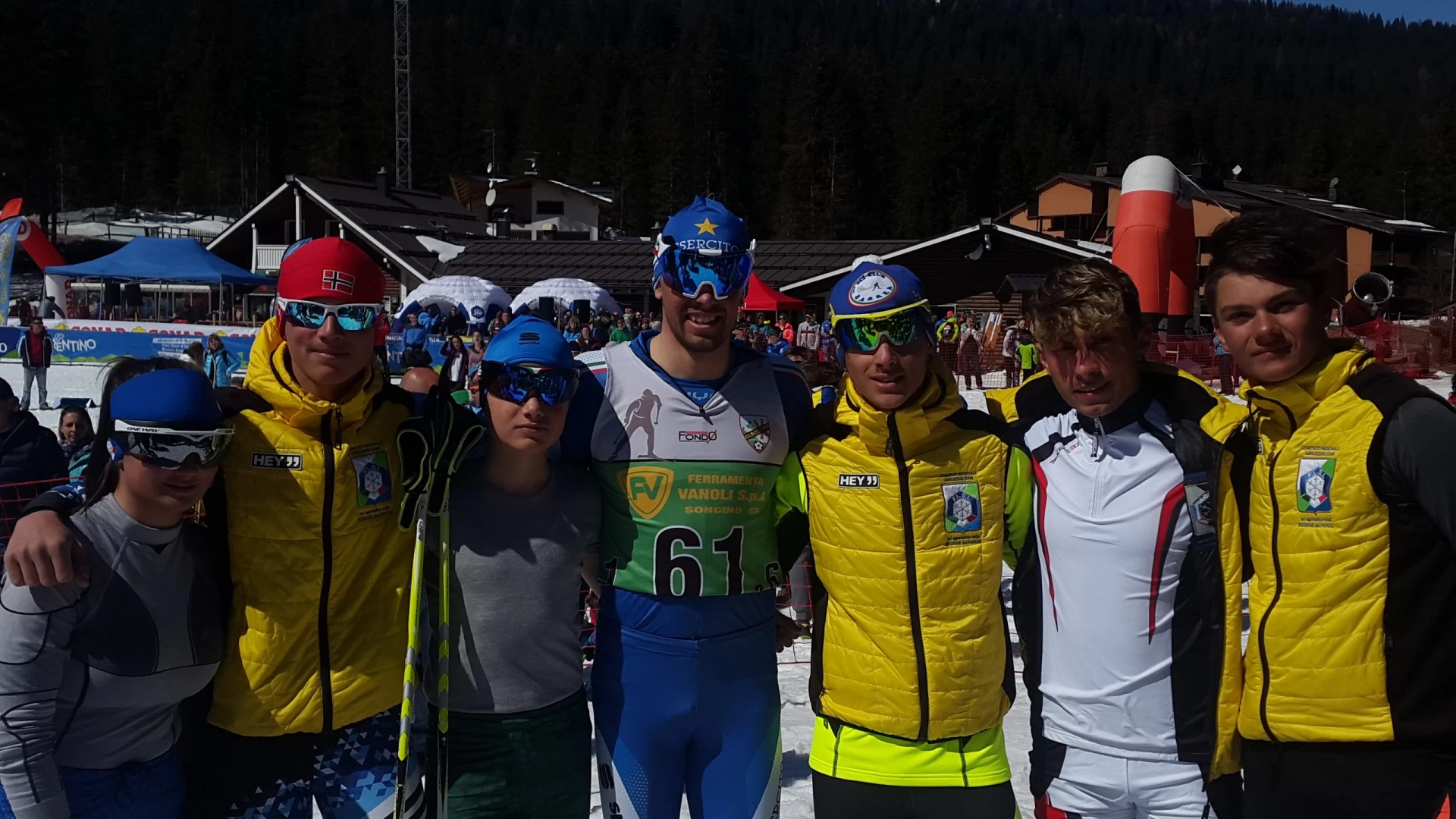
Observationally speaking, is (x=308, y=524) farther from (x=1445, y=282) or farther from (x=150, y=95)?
(x=150, y=95)

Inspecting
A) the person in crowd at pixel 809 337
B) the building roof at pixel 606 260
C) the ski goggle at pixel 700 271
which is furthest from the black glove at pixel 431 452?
the building roof at pixel 606 260

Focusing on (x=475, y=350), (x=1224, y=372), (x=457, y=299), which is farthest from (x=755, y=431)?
(x=457, y=299)

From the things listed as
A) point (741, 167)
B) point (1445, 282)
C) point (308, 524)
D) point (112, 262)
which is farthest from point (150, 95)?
point (308, 524)

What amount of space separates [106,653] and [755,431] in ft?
5.71

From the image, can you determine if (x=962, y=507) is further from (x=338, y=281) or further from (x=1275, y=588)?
(x=338, y=281)

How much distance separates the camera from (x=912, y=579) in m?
2.96

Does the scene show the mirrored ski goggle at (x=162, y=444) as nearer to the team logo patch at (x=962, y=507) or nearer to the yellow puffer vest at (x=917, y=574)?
the yellow puffer vest at (x=917, y=574)

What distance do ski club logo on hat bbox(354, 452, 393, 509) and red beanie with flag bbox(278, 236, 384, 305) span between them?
1.37 feet

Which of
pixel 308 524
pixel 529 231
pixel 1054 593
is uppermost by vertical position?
pixel 529 231

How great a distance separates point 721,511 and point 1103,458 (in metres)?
1.05

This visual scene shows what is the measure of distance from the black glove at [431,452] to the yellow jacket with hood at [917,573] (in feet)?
3.26

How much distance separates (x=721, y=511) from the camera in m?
3.22

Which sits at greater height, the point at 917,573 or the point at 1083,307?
the point at 1083,307

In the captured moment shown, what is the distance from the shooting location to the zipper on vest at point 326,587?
9.52 feet
